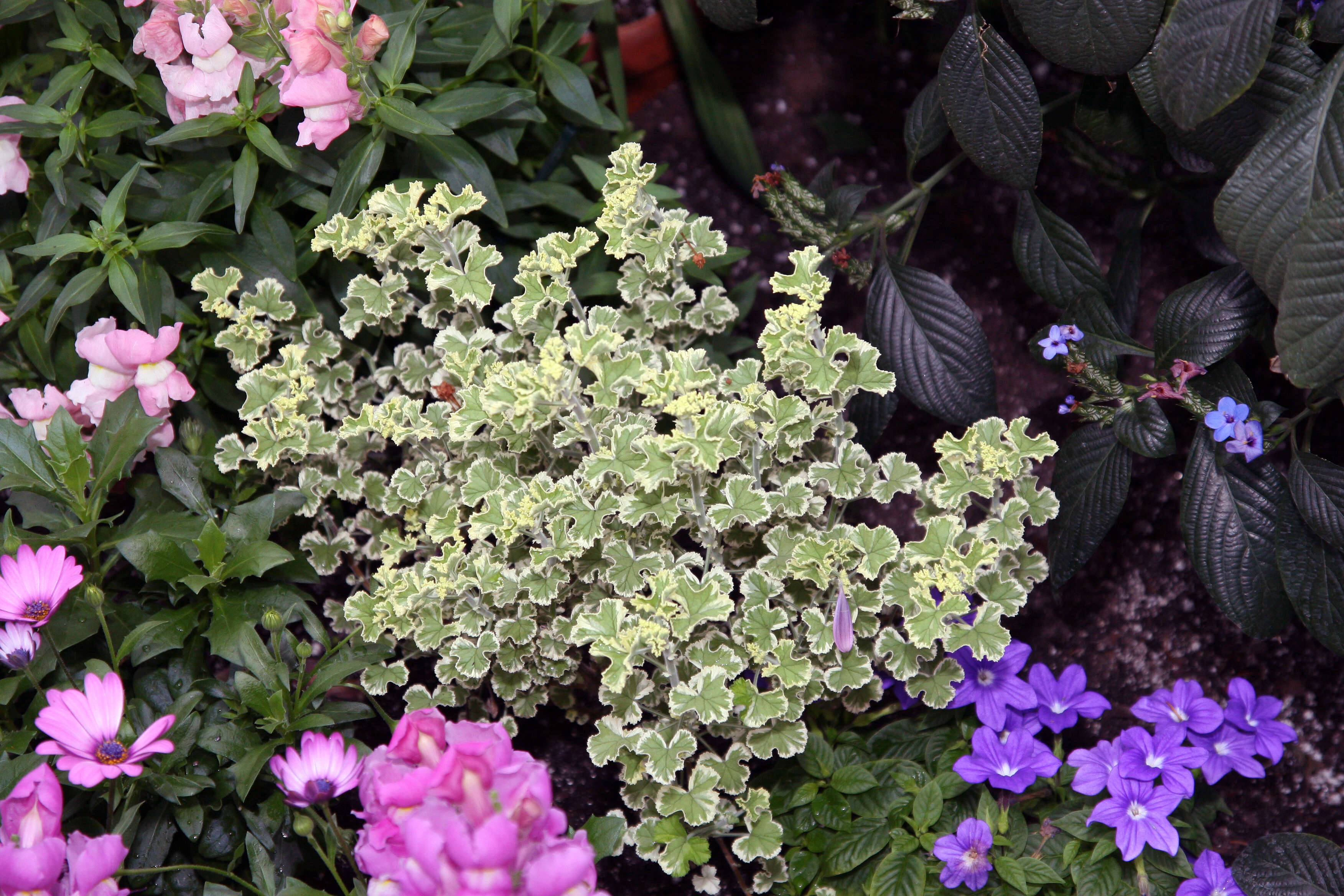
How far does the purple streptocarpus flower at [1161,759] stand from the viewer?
1.32 meters

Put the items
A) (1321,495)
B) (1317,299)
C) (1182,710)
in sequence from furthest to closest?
(1182,710) → (1321,495) → (1317,299)

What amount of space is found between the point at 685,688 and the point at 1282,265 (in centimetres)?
84

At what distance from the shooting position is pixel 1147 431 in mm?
1338

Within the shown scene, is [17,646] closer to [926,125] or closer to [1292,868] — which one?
[926,125]

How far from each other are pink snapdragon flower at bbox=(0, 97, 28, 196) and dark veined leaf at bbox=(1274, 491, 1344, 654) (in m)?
1.84

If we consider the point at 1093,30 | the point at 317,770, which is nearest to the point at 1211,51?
the point at 1093,30

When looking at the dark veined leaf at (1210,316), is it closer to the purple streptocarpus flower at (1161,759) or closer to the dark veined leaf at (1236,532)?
the dark veined leaf at (1236,532)

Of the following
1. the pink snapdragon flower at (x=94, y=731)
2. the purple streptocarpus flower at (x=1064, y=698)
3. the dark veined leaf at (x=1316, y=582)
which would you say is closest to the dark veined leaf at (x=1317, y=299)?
the dark veined leaf at (x=1316, y=582)

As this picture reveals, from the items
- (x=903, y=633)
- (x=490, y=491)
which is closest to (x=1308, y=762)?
(x=903, y=633)

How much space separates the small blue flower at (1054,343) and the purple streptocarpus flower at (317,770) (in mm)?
1009

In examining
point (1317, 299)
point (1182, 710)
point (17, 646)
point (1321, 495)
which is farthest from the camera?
point (1182, 710)

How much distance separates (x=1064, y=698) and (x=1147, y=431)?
408mm

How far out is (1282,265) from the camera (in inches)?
44.4

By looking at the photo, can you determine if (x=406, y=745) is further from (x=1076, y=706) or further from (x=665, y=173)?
(x=665, y=173)
